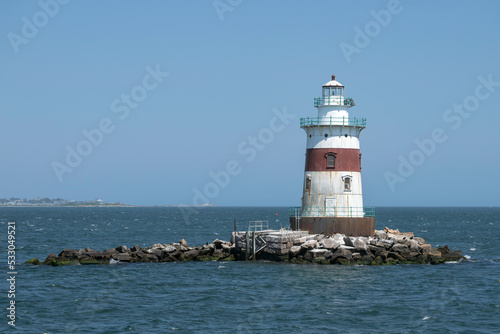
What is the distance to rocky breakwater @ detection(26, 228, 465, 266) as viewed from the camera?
3953cm

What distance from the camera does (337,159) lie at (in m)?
41.6

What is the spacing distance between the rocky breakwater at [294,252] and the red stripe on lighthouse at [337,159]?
417cm

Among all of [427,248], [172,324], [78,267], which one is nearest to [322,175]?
[427,248]

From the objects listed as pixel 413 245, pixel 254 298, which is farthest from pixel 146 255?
pixel 413 245

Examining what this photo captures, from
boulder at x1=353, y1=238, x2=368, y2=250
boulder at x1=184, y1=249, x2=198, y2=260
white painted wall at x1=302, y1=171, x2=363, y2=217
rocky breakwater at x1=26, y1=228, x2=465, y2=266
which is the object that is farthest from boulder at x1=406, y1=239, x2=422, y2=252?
boulder at x1=184, y1=249, x2=198, y2=260

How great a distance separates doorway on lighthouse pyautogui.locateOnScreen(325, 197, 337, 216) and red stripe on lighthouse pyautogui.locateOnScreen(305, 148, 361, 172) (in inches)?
73.0

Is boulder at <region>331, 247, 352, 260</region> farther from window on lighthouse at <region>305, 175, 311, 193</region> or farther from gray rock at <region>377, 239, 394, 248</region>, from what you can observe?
window on lighthouse at <region>305, 175, 311, 193</region>

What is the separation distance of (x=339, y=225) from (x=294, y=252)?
3731mm

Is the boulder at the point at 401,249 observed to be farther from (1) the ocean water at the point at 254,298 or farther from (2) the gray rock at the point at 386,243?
(1) the ocean water at the point at 254,298

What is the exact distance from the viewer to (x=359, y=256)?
39500 millimetres

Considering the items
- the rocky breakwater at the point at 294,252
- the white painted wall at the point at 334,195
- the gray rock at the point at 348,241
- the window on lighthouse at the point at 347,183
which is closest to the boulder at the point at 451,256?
the rocky breakwater at the point at 294,252

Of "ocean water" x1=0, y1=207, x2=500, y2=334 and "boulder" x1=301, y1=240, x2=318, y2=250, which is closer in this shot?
"ocean water" x1=0, y1=207, x2=500, y2=334

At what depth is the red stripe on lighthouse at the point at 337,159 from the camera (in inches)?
1638

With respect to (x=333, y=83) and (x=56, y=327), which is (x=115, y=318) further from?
(x=333, y=83)
